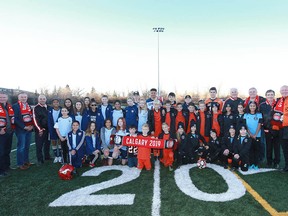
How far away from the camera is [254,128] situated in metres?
6.56

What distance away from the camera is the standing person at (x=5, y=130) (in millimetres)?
6062

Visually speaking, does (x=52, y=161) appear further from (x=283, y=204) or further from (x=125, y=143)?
(x=283, y=204)

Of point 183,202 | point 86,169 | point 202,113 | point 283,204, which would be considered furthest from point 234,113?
point 86,169

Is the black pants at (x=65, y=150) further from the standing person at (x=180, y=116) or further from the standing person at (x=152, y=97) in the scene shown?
the standing person at (x=180, y=116)

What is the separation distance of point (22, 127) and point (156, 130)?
397 cm

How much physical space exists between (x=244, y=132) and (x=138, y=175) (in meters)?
3.13

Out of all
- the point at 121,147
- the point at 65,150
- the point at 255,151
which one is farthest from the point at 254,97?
the point at 65,150

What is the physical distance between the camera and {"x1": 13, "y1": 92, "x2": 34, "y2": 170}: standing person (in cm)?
659

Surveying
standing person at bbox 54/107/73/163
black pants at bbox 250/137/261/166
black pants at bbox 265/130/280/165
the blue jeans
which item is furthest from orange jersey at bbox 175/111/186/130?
the blue jeans

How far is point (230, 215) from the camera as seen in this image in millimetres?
3811

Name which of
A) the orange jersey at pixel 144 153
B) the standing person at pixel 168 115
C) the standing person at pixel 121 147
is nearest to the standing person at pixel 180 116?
the standing person at pixel 168 115

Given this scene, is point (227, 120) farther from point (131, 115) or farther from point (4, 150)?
point (4, 150)

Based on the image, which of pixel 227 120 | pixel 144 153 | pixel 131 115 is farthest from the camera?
pixel 131 115

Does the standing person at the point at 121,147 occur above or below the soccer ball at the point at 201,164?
above
